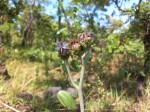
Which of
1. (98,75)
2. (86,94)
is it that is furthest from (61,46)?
(98,75)

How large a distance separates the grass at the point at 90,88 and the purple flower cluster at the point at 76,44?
5.10ft

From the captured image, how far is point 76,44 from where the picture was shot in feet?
6.74

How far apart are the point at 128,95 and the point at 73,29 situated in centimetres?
180

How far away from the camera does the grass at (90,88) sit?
11.9ft

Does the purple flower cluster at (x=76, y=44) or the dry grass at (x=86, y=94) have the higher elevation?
the purple flower cluster at (x=76, y=44)

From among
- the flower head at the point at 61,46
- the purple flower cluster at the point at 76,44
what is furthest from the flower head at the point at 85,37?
the flower head at the point at 61,46

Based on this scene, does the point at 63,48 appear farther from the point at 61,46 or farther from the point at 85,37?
the point at 85,37

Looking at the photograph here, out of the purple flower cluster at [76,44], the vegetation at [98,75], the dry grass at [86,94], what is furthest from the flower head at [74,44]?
the dry grass at [86,94]

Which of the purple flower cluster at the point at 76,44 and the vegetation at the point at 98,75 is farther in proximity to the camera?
the vegetation at the point at 98,75

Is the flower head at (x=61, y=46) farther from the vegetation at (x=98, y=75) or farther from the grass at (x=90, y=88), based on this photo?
the grass at (x=90, y=88)

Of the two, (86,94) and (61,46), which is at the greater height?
(61,46)

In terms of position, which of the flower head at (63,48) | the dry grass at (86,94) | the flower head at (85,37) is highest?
the flower head at (85,37)

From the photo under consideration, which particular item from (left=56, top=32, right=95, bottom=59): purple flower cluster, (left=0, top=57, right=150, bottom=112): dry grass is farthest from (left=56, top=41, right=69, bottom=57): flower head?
(left=0, top=57, right=150, bottom=112): dry grass

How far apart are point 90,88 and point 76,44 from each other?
2.15m
